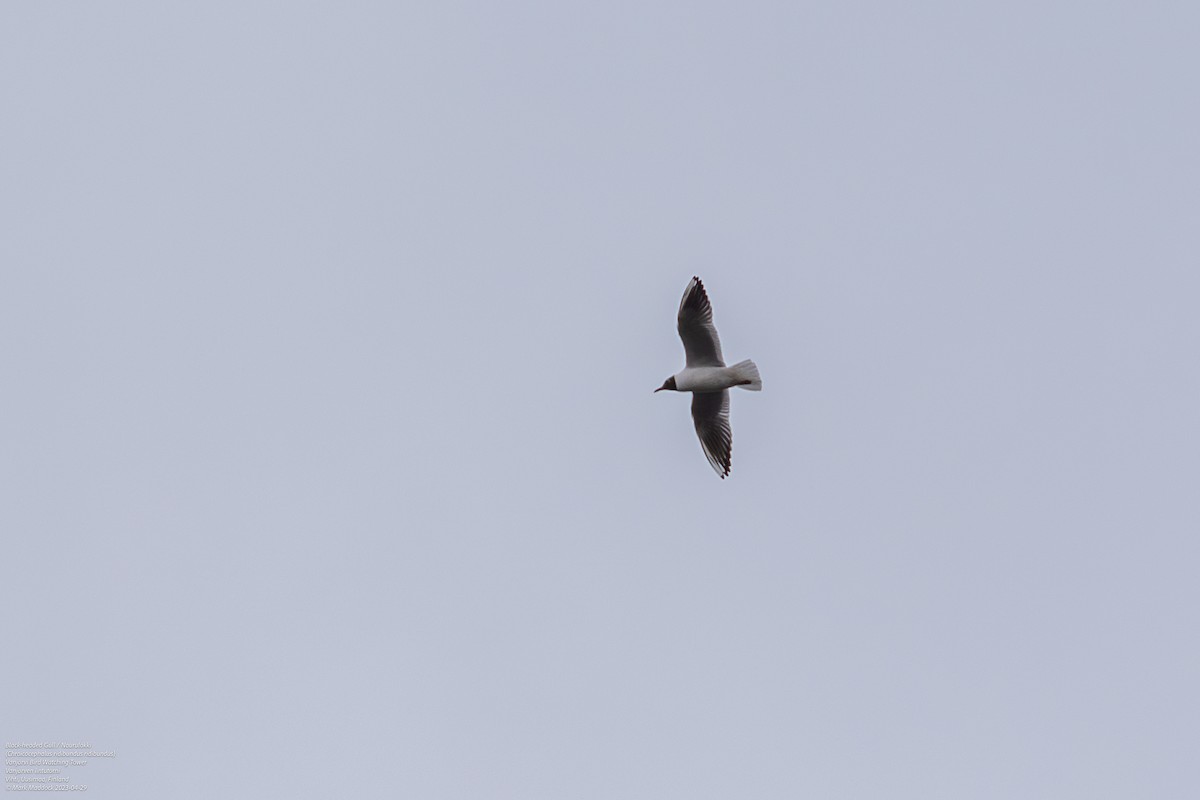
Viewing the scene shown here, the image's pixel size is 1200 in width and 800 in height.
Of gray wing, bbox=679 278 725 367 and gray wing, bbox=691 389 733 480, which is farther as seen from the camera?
gray wing, bbox=691 389 733 480

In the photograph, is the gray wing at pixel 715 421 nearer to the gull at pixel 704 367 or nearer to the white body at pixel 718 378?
the gull at pixel 704 367

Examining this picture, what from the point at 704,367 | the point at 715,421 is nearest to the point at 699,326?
the point at 704,367

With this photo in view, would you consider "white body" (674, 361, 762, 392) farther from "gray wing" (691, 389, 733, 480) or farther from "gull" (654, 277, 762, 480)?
"gray wing" (691, 389, 733, 480)

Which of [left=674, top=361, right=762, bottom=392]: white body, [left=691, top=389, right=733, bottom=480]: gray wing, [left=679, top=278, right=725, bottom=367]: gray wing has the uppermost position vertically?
[left=679, top=278, right=725, bottom=367]: gray wing

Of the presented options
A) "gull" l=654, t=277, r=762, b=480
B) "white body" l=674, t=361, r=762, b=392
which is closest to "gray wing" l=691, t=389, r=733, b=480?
"gull" l=654, t=277, r=762, b=480

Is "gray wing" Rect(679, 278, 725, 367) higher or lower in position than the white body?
higher

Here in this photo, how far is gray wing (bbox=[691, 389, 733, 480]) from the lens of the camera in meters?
29.3

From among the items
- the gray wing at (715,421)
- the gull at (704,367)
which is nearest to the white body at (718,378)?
the gull at (704,367)

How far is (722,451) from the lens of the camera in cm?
2931

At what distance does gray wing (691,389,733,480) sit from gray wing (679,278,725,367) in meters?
1.22

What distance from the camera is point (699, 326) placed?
2788 centimetres

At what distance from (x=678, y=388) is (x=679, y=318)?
1337 mm

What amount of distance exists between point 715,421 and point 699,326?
7.15 feet

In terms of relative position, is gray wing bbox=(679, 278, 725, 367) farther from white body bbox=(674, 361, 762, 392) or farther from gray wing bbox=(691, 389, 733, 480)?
gray wing bbox=(691, 389, 733, 480)
